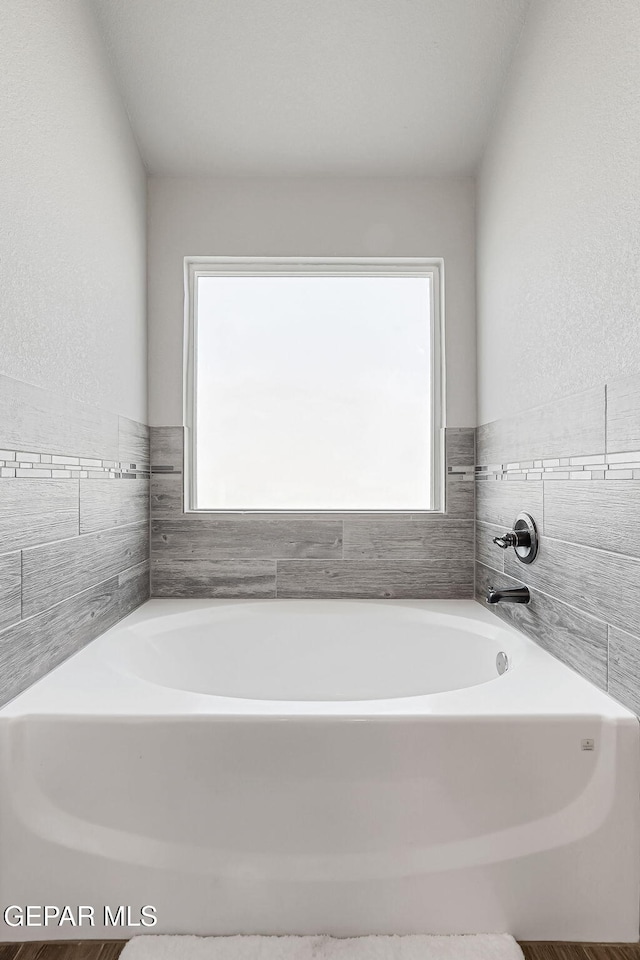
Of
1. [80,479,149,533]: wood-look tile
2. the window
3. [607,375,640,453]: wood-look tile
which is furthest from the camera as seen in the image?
the window

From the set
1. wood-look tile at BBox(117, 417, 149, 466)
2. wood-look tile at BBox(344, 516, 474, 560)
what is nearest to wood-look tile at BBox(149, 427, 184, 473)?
wood-look tile at BBox(117, 417, 149, 466)

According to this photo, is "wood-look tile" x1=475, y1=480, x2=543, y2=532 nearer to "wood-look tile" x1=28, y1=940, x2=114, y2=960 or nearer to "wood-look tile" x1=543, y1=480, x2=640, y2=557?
"wood-look tile" x1=543, y1=480, x2=640, y2=557

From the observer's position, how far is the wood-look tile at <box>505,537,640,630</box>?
1.23 m

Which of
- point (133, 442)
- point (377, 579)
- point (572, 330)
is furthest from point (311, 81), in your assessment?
point (377, 579)

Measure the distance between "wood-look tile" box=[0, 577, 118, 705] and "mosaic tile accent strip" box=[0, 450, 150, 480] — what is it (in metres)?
0.34

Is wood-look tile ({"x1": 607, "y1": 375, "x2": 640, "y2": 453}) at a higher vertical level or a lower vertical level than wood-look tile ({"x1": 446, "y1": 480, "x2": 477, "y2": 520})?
higher

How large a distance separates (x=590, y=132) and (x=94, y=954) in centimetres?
212

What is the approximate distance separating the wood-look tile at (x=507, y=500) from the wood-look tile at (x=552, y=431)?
9 cm

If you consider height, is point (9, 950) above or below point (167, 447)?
below

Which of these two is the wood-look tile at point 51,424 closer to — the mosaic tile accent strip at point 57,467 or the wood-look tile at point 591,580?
the mosaic tile accent strip at point 57,467

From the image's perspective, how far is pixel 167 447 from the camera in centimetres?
242

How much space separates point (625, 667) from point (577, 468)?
501 mm

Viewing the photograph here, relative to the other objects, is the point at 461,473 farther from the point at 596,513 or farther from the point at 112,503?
the point at 112,503

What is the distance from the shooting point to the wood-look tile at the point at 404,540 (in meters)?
2.39
